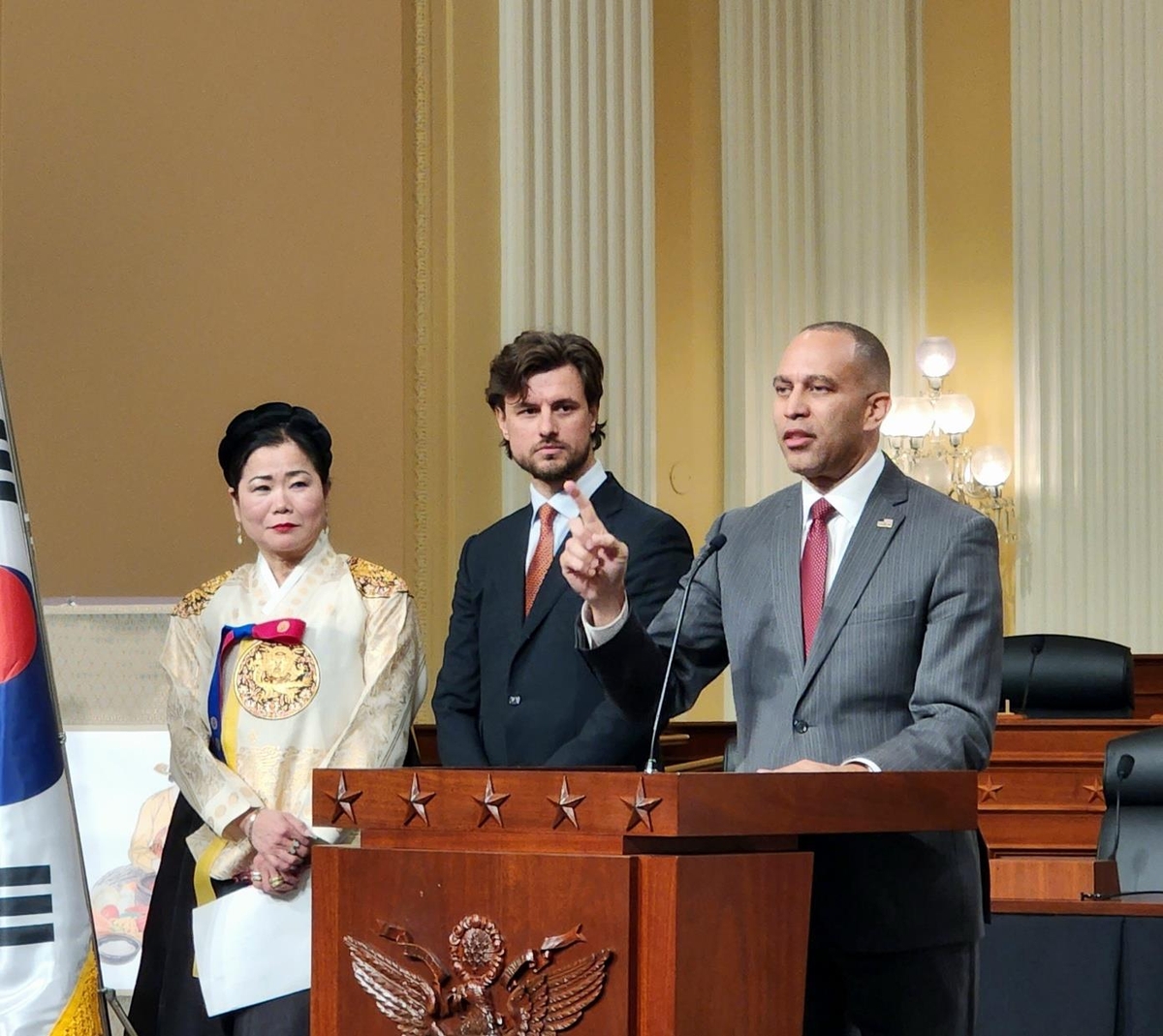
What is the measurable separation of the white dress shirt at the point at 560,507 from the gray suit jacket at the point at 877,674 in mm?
762

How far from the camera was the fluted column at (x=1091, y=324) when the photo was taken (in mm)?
9047

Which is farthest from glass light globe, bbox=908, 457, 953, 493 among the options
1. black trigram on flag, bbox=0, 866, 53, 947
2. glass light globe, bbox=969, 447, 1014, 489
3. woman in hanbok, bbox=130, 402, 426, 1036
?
black trigram on flag, bbox=0, 866, 53, 947

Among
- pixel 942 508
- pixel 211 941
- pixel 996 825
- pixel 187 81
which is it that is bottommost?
pixel 996 825

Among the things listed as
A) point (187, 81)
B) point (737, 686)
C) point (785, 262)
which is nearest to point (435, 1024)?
point (737, 686)

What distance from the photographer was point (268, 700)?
313cm

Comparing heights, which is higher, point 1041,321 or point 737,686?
point 1041,321

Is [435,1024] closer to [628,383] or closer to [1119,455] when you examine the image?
[628,383]

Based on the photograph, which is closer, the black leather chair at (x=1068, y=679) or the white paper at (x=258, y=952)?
the white paper at (x=258, y=952)

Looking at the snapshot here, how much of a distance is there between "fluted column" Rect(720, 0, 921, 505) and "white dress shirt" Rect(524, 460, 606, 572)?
17.9ft

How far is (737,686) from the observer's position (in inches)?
103

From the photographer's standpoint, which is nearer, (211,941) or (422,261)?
(211,941)

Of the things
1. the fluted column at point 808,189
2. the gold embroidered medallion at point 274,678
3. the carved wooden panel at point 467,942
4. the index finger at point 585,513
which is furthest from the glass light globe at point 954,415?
the carved wooden panel at point 467,942

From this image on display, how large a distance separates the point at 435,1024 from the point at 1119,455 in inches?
301

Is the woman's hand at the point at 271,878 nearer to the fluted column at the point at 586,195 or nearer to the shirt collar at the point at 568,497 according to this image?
the shirt collar at the point at 568,497
